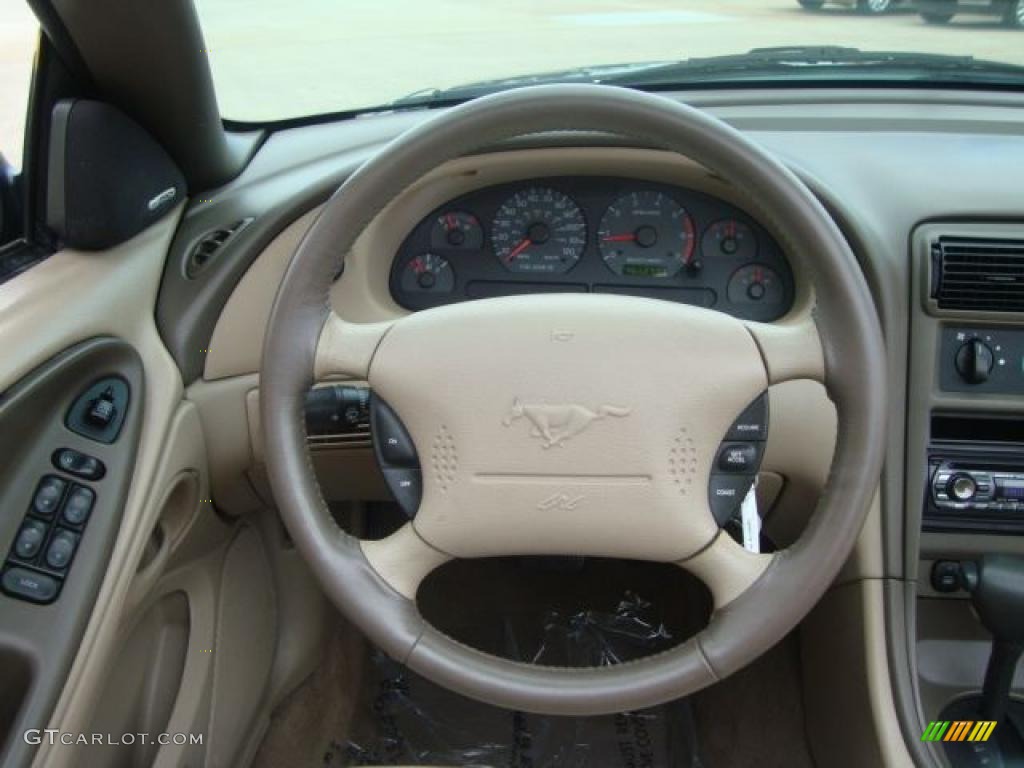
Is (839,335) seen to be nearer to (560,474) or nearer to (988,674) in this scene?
(560,474)

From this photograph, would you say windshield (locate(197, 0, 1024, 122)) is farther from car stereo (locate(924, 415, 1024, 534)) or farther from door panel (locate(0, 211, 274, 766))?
car stereo (locate(924, 415, 1024, 534))

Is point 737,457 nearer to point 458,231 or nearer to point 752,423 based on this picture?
point 752,423

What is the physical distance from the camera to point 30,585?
1351 millimetres

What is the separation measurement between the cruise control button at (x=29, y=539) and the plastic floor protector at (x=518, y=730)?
0.98 metres

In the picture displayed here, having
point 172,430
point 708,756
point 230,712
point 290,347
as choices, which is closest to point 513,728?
point 708,756

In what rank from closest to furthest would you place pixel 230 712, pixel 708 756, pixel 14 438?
A: pixel 14 438 < pixel 230 712 < pixel 708 756

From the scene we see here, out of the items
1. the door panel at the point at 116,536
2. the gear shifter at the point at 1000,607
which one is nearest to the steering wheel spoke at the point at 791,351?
the gear shifter at the point at 1000,607

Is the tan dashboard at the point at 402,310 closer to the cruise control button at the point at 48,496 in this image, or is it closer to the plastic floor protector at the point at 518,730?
the cruise control button at the point at 48,496

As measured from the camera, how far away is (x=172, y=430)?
1.62m

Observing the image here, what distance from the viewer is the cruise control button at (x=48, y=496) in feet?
4.53

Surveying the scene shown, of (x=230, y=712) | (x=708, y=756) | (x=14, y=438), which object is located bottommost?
(x=708, y=756)

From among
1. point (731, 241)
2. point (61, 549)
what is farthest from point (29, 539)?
point (731, 241)

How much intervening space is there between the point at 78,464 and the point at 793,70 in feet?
4.74

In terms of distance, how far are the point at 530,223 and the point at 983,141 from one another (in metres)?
0.81
